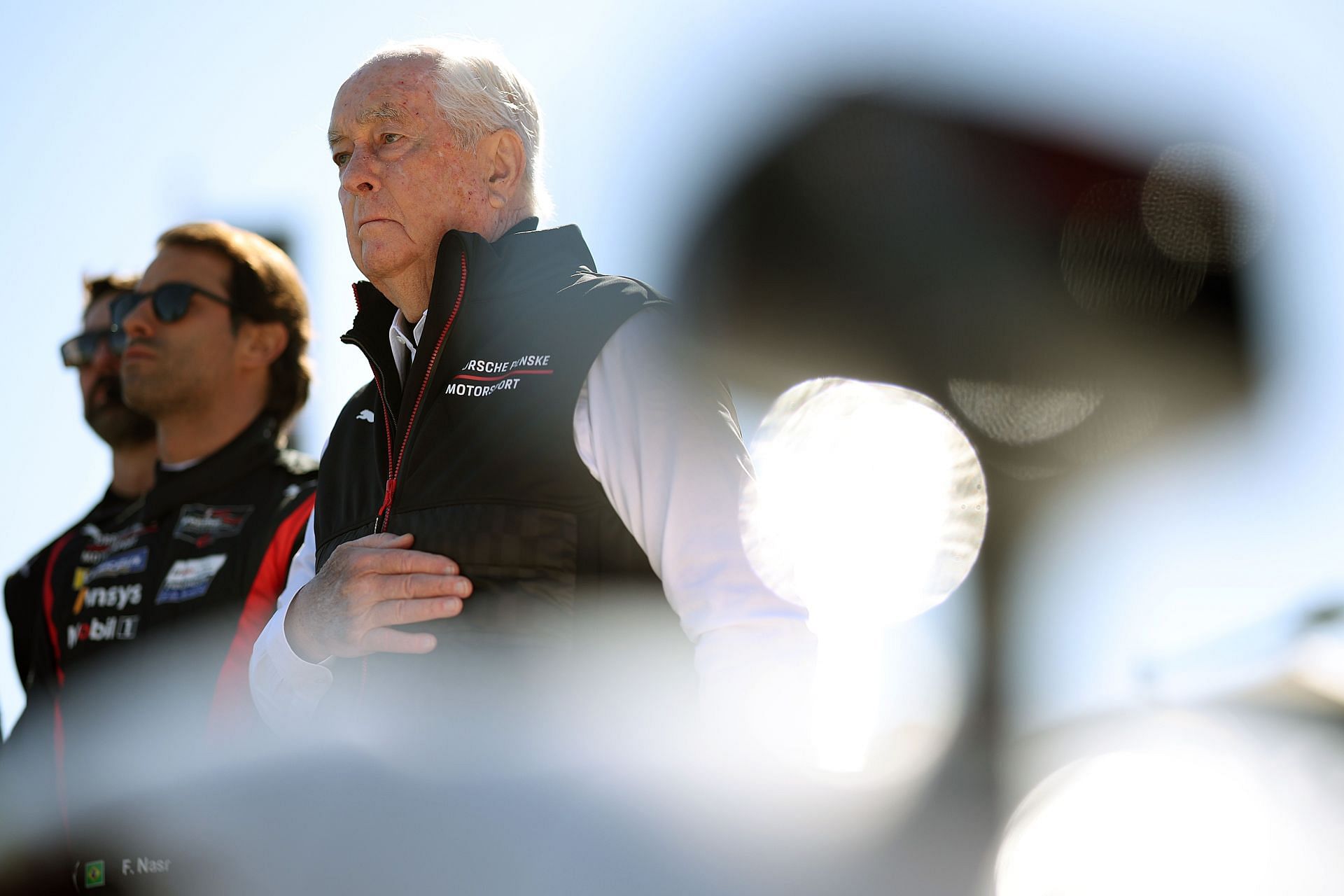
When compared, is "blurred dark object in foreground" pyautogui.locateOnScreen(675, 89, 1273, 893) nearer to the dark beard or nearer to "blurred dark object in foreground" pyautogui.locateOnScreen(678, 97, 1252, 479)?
"blurred dark object in foreground" pyautogui.locateOnScreen(678, 97, 1252, 479)

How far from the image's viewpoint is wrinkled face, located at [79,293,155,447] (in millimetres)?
4629

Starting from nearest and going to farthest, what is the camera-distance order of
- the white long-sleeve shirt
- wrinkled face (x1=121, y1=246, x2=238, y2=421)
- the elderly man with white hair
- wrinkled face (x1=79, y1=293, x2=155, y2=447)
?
the white long-sleeve shirt → the elderly man with white hair → wrinkled face (x1=121, y1=246, x2=238, y2=421) → wrinkled face (x1=79, y1=293, x2=155, y2=447)

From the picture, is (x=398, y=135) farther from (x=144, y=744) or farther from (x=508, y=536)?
(x=144, y=744)

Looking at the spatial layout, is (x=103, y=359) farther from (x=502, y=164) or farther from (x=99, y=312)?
(x=502, y=164)

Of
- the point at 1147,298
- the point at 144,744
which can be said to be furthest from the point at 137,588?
the point at 1147,298

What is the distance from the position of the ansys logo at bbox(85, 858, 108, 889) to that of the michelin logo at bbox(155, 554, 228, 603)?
0.69m

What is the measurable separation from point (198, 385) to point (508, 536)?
2.54 m

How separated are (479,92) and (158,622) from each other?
1988 millimetres

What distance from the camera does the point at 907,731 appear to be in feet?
9.39

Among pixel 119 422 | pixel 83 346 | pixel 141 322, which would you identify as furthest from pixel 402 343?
pixel 83 346

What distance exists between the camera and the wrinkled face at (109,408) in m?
A: 4.63

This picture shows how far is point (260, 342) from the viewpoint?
163 inches

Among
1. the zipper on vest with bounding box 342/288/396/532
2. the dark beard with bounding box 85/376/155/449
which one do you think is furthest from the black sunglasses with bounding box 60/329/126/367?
the zipper on vest with bounding box 342/288/396/532

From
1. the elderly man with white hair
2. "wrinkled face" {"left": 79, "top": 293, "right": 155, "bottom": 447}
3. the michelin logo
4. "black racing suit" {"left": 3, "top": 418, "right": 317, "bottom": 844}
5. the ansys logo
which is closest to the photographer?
the elderly man with white hair
